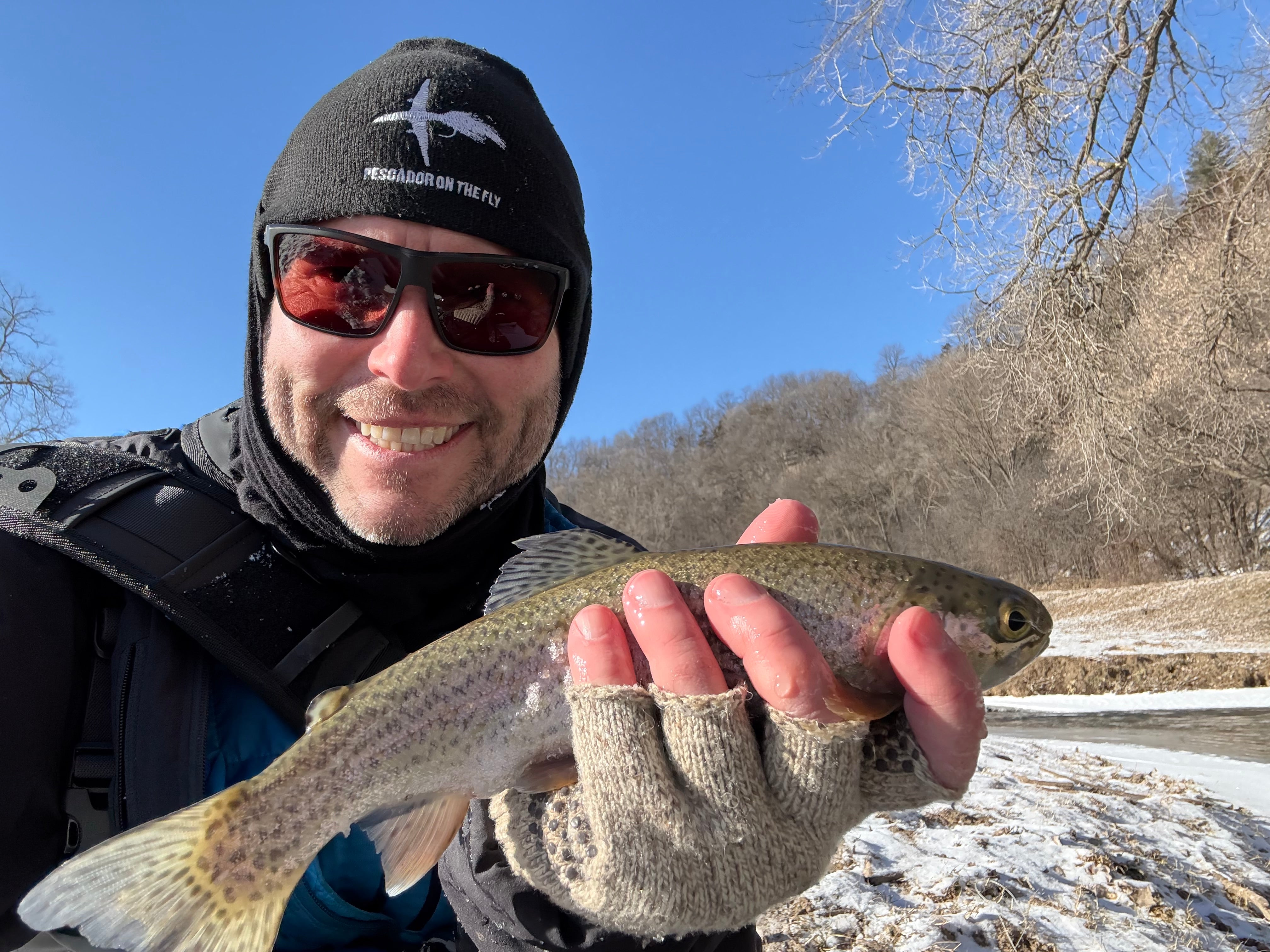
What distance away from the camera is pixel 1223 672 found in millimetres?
14047

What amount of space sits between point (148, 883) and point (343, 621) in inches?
36.5

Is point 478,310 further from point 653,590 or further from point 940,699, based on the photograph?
point 940,699

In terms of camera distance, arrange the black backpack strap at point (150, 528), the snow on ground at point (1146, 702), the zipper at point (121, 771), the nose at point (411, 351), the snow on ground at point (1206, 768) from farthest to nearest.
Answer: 1. the snow on ground at point (1146, 702)
2. the snow on ground at point (1206, 768)
3. the nose at point (411, 351)
4. the black backpack strap at point (150, 528)
5. the zipper at point (121, 771)

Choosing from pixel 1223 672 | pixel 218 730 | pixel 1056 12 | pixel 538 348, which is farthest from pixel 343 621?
pixel 1223 672

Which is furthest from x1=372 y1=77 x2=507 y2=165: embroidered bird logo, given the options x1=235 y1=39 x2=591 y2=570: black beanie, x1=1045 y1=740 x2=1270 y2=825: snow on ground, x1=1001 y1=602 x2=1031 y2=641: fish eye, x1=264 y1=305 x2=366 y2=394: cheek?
x1=1045 y1=740 x2=1270 y2=825: snow on ground

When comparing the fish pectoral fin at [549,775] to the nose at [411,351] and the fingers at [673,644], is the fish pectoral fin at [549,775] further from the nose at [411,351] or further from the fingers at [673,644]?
the nose at [411,351]

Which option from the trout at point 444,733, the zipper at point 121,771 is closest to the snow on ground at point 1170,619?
the trout at point 444,733

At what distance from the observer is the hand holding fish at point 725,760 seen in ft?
6.06

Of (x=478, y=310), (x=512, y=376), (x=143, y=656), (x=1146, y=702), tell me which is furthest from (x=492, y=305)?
(x=1146, y=702)

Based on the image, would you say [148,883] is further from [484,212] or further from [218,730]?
[484,212]


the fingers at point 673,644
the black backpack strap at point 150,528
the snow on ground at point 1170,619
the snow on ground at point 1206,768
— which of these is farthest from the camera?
the snow on ground at point 1170,619

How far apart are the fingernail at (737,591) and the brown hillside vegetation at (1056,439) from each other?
397 inches

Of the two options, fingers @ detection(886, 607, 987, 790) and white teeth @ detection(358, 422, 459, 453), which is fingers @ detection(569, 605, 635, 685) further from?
white teeth @ detection(358, 422, 459, 453)

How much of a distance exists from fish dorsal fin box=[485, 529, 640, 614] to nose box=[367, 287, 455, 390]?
67 centimetres
